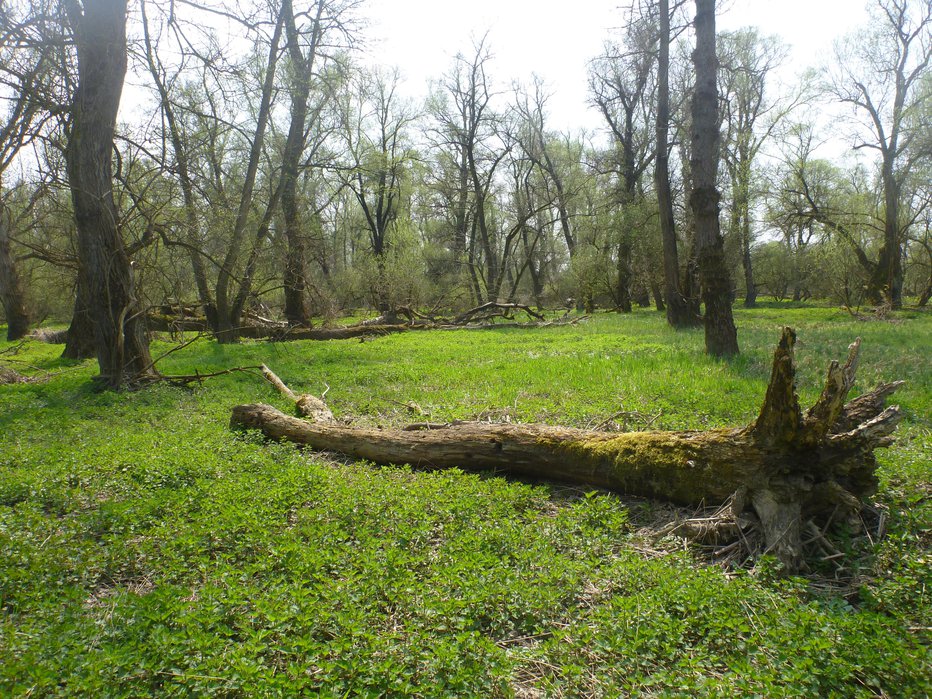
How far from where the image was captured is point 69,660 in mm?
2428

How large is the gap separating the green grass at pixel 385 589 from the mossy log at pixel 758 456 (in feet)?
0.96

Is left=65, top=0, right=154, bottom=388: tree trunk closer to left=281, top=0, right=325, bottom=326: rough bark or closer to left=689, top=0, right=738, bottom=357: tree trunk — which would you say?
left=281, top=0, right=325, bottom=326: rough bark

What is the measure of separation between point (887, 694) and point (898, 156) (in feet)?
96.5

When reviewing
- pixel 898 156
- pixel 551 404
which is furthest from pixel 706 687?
pixel 898 156

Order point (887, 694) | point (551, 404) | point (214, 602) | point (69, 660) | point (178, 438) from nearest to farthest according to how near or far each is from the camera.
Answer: point (887, 694) < point (69, 660) < point (214, 602) < point (178, 438) < point (551, 404)

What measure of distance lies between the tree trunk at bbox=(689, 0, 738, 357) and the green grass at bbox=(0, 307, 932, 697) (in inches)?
141

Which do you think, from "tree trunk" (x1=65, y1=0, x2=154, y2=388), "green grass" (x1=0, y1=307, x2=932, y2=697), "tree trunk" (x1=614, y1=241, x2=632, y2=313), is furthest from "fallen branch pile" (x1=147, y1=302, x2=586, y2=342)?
"green grass" (x1=0, y1=307, x2=932, y2=697)

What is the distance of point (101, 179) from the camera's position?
8.59 metres

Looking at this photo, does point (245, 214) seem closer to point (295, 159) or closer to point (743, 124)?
point (295, 159)

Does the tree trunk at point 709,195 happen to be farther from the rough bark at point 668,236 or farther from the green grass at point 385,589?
the rough bark at point 668,236

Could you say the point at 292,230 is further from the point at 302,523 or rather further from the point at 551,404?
the point at 302,523

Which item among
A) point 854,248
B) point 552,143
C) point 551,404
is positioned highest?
point 552,143

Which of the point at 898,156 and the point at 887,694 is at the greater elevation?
the point at 898,156

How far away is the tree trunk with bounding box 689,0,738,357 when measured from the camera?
9180 mm
